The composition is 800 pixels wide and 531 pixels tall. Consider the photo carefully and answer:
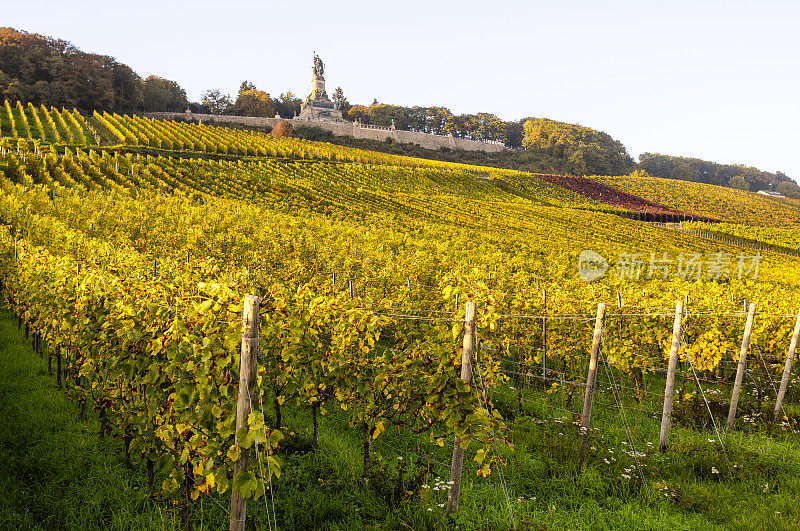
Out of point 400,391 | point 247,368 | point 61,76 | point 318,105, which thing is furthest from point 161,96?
point 247,368

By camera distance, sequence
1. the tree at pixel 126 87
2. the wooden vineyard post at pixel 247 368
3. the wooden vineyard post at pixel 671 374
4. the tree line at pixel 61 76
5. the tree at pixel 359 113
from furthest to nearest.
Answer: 1. the tree at pixel 359 113
2. the tree at pixel 126 87
3. the tree line at pixel 61 76
4. the wooden vineyard post at pixel 671 374
5. the wooden vineyard post at pixel 247 368

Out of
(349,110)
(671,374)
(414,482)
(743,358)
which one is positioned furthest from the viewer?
(349,110)

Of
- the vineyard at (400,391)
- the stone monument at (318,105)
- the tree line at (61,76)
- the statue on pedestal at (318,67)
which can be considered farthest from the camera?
the statue on pedestal at (318,67)

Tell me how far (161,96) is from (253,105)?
64.6 feet

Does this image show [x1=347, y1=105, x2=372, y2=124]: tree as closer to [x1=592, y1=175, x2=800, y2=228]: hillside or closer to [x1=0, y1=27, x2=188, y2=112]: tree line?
[x1=0, y1=27, x2=188, y2=112]: tree line

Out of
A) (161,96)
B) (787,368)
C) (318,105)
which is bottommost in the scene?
(787,368)

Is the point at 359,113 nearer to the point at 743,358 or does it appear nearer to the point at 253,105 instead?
the point at 253,105

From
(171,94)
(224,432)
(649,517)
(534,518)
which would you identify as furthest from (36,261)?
(171,94)

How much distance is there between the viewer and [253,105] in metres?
107

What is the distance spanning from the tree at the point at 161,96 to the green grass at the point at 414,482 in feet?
335

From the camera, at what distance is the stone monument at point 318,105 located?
114m

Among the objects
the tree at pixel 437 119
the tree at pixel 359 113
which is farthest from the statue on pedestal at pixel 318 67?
the tree at pixel 437 119

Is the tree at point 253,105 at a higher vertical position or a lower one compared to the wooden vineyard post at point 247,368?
higher

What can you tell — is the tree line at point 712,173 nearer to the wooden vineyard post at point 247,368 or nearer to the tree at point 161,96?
the tree at point 161,96
